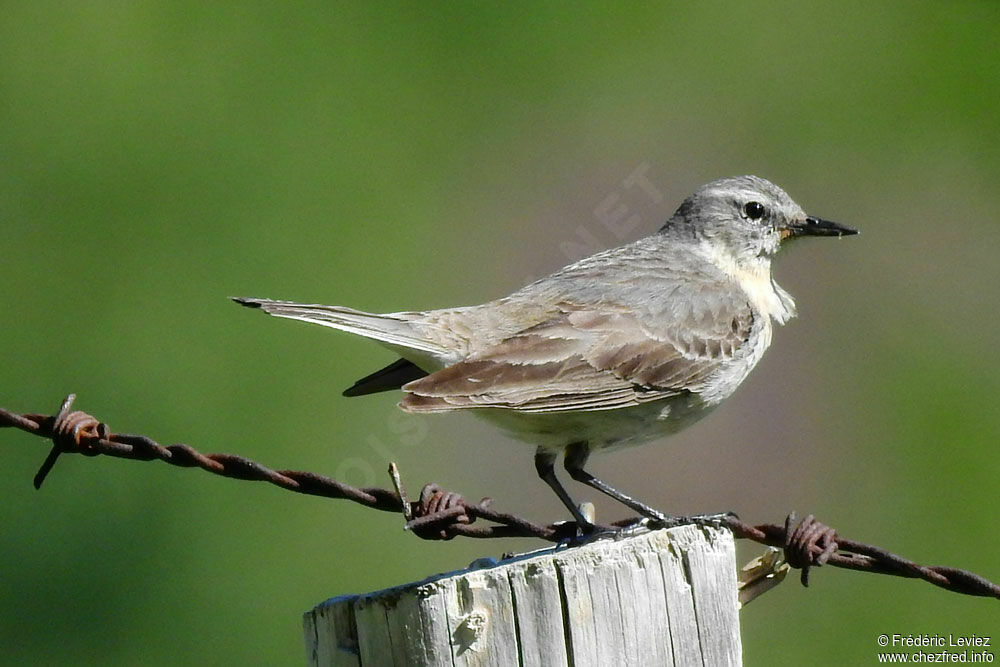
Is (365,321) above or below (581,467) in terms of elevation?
above

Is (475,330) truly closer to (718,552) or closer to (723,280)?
(723,280)

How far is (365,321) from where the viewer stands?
506cm

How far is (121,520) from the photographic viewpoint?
296 inches

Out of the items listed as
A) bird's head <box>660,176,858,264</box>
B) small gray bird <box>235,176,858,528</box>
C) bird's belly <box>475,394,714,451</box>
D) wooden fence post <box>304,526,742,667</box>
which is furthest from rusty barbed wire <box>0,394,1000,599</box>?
bird's head <box>660,176,858,264</box>

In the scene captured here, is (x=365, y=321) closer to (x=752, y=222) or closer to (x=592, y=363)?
(x=592, y=363)

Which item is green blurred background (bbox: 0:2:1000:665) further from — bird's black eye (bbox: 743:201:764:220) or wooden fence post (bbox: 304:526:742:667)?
wooden fence post (bbox: 304:526:742:667)

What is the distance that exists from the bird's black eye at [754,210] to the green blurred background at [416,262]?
97.2 inches

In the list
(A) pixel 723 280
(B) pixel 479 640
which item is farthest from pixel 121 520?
(B) pixel 479 640

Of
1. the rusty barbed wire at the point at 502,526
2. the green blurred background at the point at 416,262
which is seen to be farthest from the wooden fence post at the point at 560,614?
the green blurred background at the point at 416,262

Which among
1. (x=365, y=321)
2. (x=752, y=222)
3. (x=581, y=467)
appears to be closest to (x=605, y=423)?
(x=581, y=467)

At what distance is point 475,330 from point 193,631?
2989mm

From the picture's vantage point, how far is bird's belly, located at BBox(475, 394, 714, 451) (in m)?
5.12

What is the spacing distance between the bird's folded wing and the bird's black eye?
0.77m

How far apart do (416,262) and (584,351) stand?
15.1 ft
